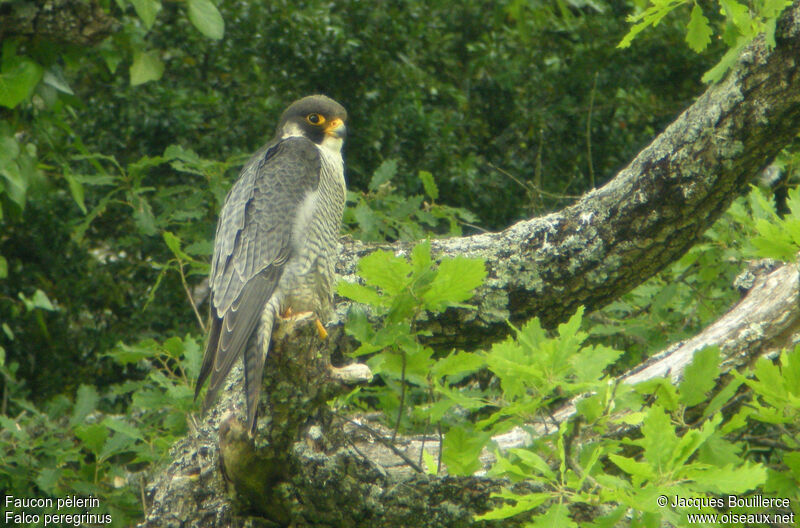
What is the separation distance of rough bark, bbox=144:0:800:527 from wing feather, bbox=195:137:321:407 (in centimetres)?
26

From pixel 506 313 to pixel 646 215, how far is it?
57 cm

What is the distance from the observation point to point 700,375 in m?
1.85

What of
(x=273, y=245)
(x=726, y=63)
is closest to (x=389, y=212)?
(x=273, y=245)

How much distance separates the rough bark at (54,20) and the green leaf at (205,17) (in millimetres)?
429

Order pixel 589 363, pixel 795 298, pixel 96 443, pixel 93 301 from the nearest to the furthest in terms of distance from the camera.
Answer: pixel 589 363 < pixel 795 298 < pixel 96 443 < pixel 93 301

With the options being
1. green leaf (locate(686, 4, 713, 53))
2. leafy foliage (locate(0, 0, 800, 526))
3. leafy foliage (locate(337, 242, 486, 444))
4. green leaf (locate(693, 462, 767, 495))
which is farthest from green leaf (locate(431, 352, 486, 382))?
green leaf (locate(686, 4, 713, 53))

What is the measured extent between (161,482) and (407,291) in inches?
47.2

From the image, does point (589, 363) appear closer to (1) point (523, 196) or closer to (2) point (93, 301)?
(1) point (523, 196)

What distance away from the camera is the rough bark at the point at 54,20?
3.06m

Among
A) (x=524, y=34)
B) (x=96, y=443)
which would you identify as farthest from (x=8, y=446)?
(x=524, y=34)

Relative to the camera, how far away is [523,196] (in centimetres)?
512

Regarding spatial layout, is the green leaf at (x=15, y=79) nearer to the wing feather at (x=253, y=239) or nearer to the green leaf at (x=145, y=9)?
the green leaf at (x=145, y=9)

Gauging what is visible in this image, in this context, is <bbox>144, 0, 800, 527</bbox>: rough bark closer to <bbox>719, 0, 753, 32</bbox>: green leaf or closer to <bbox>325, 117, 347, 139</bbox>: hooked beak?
<bbox>719, 0, 753, 32</bbox>: green leaf

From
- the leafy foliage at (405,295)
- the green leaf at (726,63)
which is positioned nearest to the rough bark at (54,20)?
the leafy foliage at (405,295)
